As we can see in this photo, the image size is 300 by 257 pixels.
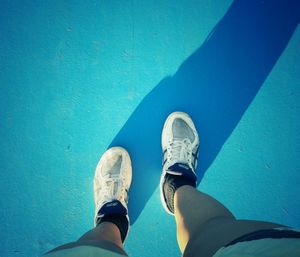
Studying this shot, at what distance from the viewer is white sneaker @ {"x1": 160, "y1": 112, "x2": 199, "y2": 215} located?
1279mm

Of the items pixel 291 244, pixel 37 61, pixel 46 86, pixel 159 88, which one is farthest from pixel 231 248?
pixel 37 61

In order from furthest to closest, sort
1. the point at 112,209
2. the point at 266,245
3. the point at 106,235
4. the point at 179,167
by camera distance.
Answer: the point at 179,167 < the point at 112,209 < the point at 106,235 < the point at 266,245

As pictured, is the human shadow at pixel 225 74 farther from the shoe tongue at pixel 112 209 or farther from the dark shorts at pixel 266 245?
the dark shorts at pixel 266 245

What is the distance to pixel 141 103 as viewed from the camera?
4.41 ft

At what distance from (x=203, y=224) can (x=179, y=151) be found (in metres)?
0.55

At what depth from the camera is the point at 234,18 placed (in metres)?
1.35

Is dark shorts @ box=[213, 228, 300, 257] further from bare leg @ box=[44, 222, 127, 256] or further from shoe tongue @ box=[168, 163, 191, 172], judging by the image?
shoe tongue @ box=[168, 163, 191, 172]

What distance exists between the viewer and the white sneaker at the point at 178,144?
128 cm

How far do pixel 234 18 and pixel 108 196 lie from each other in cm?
122

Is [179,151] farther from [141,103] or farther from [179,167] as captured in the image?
[141,103]

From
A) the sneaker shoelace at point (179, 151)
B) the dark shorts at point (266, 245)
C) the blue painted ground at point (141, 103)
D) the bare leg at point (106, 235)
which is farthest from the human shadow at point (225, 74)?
the dark shorts at point (266, 245)

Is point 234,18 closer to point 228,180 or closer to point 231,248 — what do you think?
point 228,180

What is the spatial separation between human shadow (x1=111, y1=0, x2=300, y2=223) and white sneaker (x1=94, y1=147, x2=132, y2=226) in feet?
0.25

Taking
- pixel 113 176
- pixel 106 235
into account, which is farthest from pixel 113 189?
pixel 106 235
